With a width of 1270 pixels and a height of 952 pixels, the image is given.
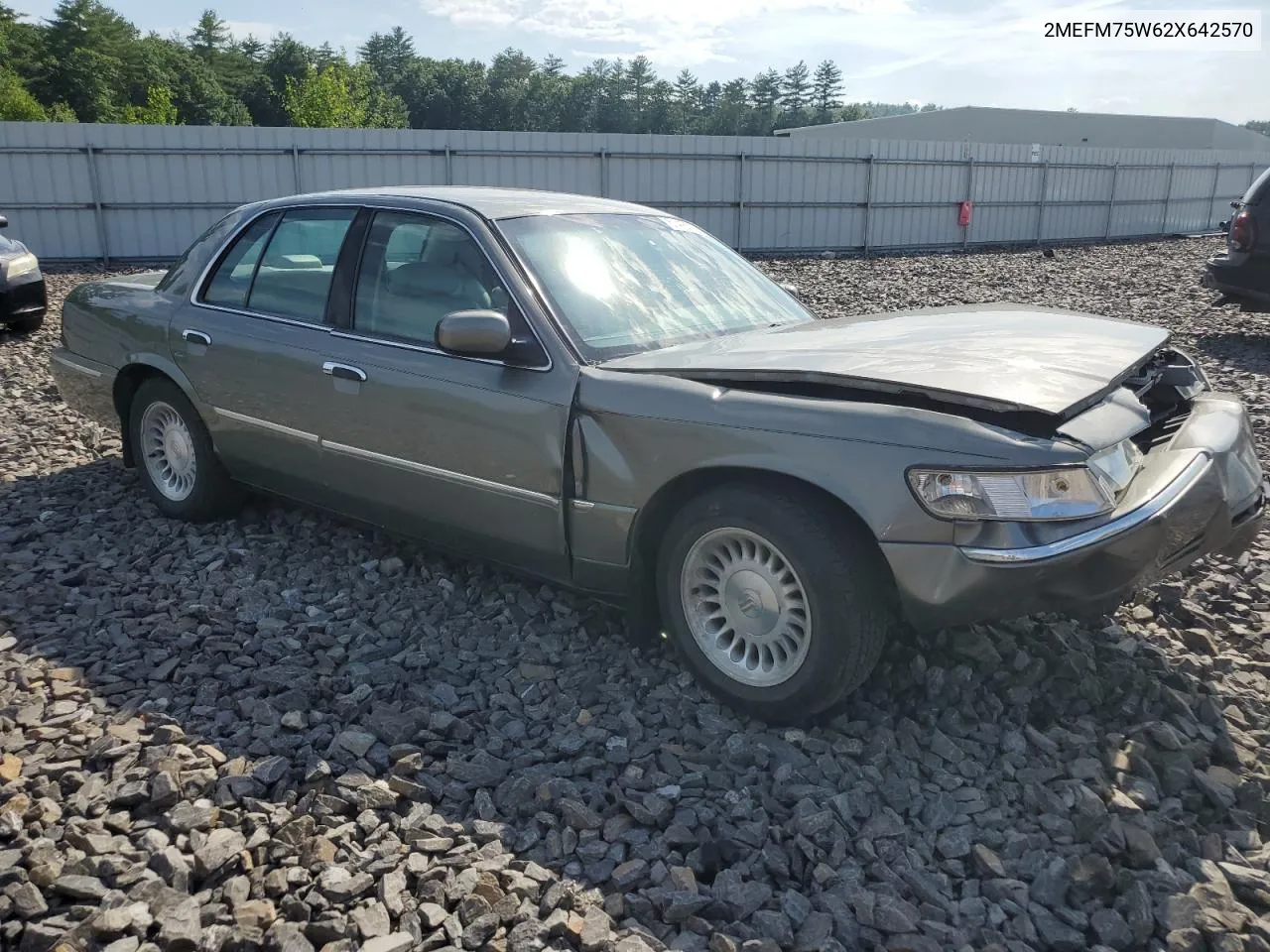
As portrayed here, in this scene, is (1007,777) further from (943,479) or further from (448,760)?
(448,760)

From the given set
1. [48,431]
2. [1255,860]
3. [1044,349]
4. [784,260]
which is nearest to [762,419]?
[1044,349]

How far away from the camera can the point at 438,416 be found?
3867 mm

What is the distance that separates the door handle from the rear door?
0.06m

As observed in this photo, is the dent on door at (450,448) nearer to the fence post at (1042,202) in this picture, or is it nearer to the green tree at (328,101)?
the fence post at (1042,202)

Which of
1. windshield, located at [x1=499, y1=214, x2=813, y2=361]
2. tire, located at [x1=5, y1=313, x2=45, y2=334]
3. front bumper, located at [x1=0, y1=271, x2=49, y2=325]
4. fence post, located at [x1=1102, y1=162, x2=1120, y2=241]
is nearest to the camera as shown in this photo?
windshield, located at [x1=499, y1=214, x2=813, y2=361]

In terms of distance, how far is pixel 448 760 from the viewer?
10.3 feet

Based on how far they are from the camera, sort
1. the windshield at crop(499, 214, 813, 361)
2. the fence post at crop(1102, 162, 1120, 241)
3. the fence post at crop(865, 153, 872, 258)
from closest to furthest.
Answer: the windshield at crop(499, 214, 813, 361) → the fence post at crop(865, 153, 872, 258) → the fence post at crop(1102, 162, 1120, 241)

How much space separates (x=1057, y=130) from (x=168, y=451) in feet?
156

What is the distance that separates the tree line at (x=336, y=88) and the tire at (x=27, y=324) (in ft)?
150

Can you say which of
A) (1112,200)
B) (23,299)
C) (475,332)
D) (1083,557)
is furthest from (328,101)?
(1083,557)

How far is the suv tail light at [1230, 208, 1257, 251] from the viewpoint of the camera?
981 cm

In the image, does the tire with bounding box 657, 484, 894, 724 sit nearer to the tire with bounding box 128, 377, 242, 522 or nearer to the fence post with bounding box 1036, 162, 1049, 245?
the tire with bounding box 128, 377, 242, 522

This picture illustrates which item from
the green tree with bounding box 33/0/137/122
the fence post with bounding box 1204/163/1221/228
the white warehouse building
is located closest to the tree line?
the green tree with bounding box 33/0/137/122

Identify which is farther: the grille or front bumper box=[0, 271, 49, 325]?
front bumper box=[0, 271, 49, 325]
